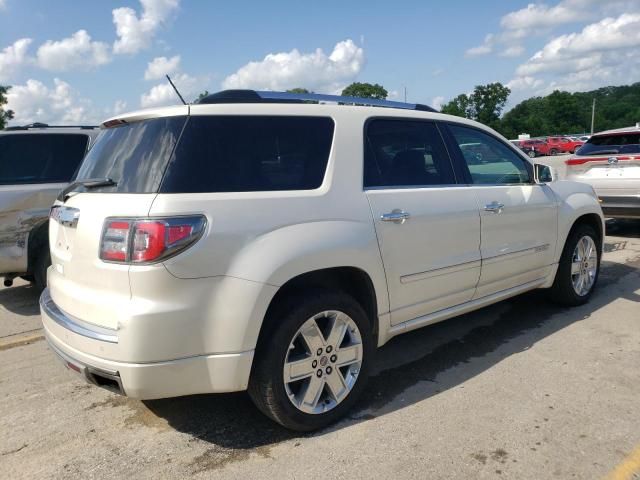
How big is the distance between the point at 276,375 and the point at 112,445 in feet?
3.40

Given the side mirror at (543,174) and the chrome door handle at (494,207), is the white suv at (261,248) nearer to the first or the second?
the chrome door handle at (494,207)

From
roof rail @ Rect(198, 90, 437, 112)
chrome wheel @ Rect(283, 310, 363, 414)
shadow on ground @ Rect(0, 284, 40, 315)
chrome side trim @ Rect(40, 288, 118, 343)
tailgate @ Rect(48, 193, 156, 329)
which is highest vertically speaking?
roof rail @ Rect(198, 90, 437, 112)

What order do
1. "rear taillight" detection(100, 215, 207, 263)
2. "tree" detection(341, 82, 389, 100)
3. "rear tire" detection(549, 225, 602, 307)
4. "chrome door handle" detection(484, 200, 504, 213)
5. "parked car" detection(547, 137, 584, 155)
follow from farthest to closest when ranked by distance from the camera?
"tree" detection(341, 82, 389, 100) → "parked car" detection(547, 137, 584, 155) → "rear tire" detection(549, 225, 602, 307) → "chrome door handle" detection(484, 200, 504, 213) → "rear taillight" detection(100, 215, 207, 263)

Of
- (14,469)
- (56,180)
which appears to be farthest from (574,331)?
(56,180)

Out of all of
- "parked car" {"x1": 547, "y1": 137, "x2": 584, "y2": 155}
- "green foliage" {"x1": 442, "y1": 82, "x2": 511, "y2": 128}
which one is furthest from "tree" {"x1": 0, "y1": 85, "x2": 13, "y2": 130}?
"green foliage" {"x1": 442, "y1": 82, "x2": 511, "y2": 128}

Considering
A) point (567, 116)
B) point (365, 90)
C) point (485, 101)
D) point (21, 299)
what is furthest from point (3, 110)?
point (567, 116)

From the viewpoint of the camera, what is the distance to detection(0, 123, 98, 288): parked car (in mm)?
5215

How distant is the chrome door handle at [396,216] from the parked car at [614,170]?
21.0ft

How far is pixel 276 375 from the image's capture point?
281 centimetres

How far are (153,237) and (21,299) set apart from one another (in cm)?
459

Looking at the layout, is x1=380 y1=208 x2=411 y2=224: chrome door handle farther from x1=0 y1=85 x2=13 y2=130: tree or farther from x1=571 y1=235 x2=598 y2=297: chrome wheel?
x1=0 y1=85 x2=13 y2=130: tree

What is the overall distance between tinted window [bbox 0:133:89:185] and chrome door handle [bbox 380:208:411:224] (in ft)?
13.1

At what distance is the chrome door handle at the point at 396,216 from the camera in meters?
3.26

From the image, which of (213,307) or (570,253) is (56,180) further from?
(570,253)
